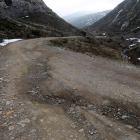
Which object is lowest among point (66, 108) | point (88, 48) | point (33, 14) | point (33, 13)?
point (88, 48)

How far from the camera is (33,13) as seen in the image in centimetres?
7731

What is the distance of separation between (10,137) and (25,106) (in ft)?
6.51

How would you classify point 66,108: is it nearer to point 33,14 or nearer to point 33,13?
point 33,14

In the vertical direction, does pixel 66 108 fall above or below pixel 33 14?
below

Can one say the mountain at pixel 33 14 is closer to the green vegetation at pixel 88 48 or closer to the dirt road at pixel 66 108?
the green vegetation at pixel 88 48

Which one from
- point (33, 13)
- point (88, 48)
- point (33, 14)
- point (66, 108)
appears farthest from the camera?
point (33, 13)

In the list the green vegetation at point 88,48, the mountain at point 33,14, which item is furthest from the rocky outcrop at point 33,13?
the green vegetation at point 88,48

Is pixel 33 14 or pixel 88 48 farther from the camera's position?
pixel 33 14

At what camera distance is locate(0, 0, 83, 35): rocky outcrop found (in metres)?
69.4

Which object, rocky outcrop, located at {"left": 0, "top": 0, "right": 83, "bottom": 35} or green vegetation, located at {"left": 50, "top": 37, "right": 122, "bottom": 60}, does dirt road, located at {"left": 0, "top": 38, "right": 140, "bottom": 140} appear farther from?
rocky outcrop, located at {"left": 0, "top": 0, "right": 83, "bottom": 35}

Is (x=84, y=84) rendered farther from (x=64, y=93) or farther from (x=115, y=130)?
(x=115, y=130)

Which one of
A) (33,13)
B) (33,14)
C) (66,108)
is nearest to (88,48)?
(66,108)

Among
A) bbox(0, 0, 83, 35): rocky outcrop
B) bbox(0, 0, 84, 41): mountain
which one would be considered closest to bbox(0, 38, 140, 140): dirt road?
bbox(0, 0, 84, 41): mountain

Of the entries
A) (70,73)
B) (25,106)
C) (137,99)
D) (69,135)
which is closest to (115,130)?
(69,135)
